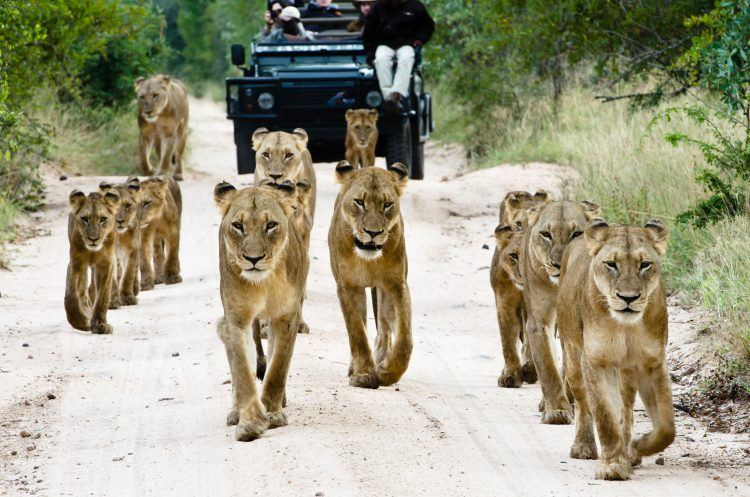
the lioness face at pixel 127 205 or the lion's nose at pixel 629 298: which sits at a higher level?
the lion's nose at pixel 629 298

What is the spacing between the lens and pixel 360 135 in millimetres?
14273

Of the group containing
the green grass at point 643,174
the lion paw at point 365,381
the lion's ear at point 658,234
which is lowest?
the lion paw at point 365,381

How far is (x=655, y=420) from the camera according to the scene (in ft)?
18.1

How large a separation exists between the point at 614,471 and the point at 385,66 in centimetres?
1006

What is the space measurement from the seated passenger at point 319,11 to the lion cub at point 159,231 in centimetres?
631

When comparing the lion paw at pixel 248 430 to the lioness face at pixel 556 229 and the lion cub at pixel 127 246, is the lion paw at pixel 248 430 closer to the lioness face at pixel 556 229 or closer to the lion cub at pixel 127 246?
the lioness face at pixel 556 229

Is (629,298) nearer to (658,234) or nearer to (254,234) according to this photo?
(658,234)

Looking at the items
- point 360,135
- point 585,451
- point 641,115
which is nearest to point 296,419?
point 585,451

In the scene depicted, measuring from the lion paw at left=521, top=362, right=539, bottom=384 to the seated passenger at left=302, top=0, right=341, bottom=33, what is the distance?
33.8 feet

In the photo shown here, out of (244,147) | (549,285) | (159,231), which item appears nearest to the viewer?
(549,285)

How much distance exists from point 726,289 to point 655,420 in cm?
279

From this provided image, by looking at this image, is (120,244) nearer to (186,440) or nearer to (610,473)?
(186,440)

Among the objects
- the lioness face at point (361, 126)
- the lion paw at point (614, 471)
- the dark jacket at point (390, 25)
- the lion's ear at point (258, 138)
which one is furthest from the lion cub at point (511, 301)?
the dark jacket at point (390, 25)

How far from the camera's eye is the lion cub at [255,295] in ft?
19.9
